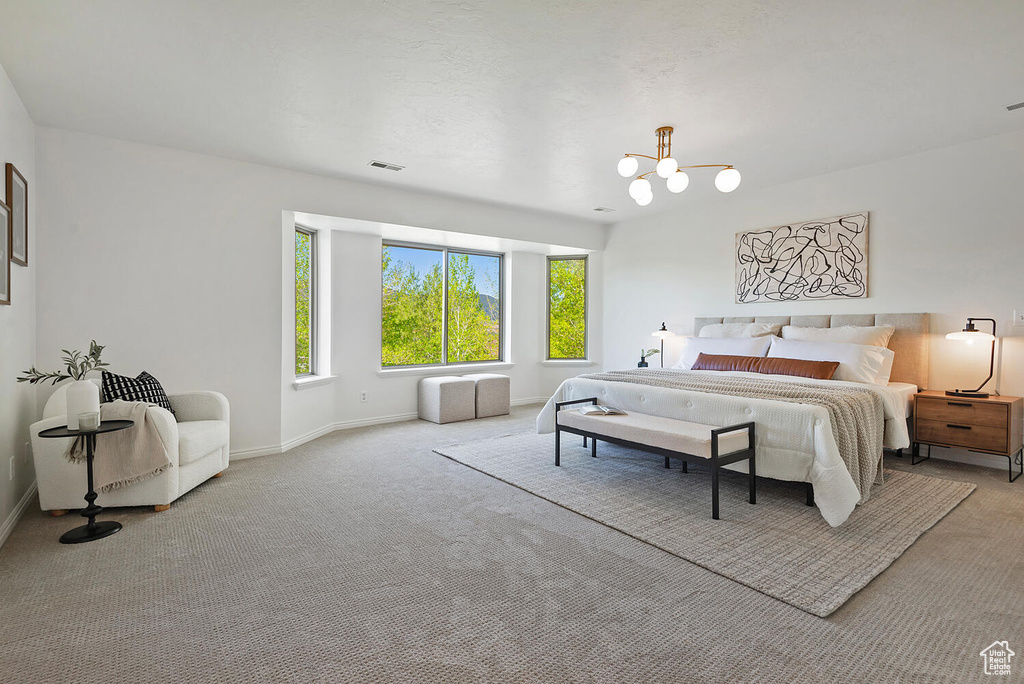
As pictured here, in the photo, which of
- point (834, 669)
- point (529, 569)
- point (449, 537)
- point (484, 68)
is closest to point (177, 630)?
point (449, 537)

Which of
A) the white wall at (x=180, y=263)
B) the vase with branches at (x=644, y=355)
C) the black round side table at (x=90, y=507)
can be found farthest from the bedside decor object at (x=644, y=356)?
the black round side table at (x=90, y=507)

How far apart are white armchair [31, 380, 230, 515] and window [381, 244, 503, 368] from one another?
274 centimetres

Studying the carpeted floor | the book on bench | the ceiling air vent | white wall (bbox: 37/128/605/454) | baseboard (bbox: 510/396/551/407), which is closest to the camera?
the carpeted floor

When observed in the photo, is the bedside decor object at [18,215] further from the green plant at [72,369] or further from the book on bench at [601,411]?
the book on bench at [601,411]

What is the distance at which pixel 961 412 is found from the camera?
151 inches

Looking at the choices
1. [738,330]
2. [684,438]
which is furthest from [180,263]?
[738,330]

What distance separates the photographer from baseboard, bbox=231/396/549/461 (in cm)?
438

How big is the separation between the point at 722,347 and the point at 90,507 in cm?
504

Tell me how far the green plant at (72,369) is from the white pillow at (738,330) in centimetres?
520

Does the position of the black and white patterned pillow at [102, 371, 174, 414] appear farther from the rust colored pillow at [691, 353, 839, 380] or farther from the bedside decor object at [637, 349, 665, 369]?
the bedside decor object at [637, 349, 665, 369]

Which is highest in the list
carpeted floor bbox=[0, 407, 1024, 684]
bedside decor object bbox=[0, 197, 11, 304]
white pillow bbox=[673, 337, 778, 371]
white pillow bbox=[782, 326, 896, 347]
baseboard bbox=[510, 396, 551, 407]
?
bedside decor object bbox=[0, 197, 11, 304]

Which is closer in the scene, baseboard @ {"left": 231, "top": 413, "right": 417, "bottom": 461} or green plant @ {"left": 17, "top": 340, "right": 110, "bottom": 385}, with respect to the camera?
green plant @ {"left": 17, "top": 340, "right": 110, "bottom": 385}

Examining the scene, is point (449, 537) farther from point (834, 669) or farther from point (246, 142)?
point (246, 142)

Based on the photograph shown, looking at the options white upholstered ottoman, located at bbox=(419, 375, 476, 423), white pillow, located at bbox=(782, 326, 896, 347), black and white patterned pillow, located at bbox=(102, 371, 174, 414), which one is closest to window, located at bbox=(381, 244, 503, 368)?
white upholstered ottoman, located at bbox=(419, 375, 476, 423)
